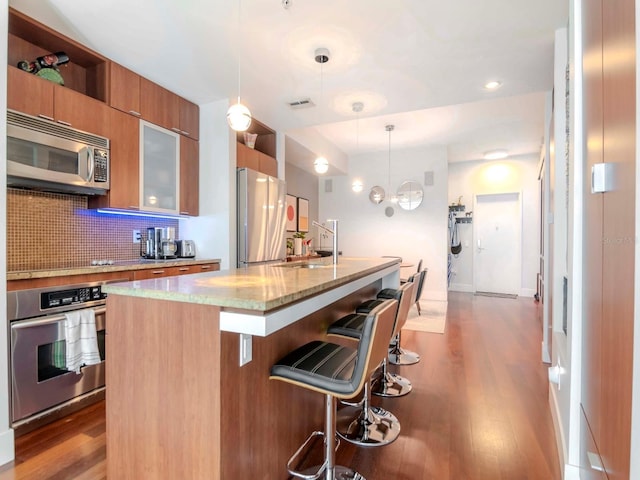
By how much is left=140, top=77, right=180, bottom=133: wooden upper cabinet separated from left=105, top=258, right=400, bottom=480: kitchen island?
2.31 meters

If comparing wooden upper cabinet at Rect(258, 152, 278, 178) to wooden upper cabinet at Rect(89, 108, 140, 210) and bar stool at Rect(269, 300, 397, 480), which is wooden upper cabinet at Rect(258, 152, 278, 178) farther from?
bar stool at Rect(269, 300, 397, 480)

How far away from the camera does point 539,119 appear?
4.57 meters

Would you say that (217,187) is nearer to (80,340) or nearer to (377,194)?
(80,340)

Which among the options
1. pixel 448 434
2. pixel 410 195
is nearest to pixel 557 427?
pixel 448 434

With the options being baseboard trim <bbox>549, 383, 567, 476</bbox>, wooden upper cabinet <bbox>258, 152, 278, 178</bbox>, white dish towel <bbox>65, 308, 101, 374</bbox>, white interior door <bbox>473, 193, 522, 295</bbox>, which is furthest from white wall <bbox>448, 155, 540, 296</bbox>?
white dish towel <bbox>65, 308, 101, 374</bbox>

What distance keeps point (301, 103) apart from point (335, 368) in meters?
3.05

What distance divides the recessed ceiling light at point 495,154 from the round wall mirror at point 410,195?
59.4 inches

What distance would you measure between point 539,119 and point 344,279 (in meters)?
4.61

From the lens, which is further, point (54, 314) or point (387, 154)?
point (387, 154)

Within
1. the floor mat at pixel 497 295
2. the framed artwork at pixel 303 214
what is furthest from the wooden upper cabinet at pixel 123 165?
the floor mat at pixel 497 295

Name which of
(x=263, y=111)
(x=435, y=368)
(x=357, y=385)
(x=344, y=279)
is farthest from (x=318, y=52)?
(x=435, y=368)

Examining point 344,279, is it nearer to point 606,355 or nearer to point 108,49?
point 606,355

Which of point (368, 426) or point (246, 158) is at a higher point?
point (246, 158)

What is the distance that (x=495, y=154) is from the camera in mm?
6285
